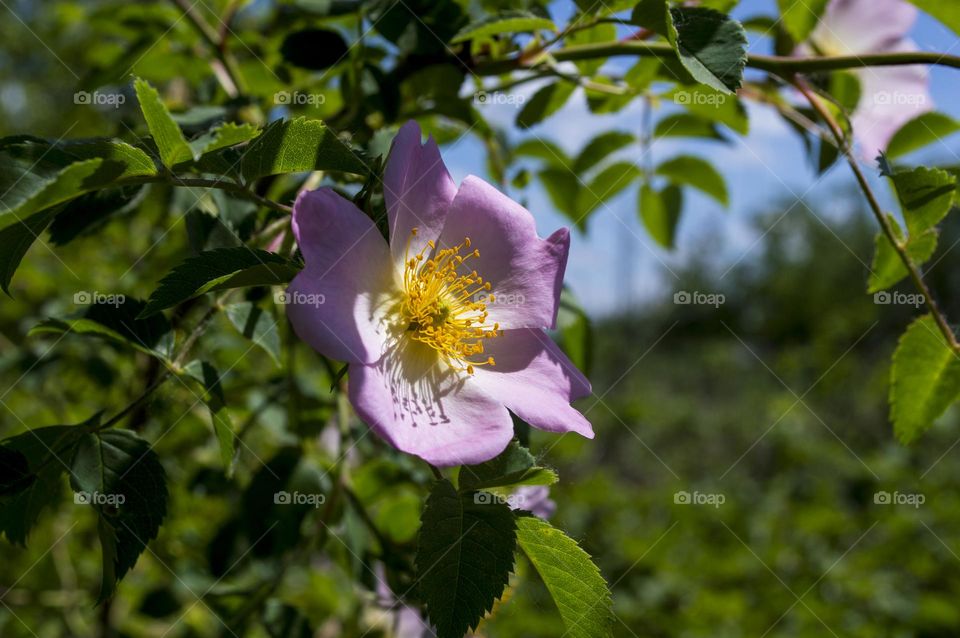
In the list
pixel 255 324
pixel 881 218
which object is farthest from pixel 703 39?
pixel 255 324

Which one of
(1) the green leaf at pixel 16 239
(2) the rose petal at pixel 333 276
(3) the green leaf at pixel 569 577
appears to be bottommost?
(3) the green leaf at pixel 569 577

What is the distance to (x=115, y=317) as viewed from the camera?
83cm

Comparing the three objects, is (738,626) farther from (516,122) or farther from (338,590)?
(516,122)

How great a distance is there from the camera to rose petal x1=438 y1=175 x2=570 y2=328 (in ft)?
2.61

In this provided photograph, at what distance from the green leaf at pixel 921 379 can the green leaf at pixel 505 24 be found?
1.89 ft

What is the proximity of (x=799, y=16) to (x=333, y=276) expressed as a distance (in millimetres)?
816

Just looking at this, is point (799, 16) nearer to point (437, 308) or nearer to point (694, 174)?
point (694, 174)

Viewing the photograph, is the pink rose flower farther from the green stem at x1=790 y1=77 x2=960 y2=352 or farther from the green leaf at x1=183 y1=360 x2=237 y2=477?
the green stem at x1=790 y1=77 x2=960 y2=352

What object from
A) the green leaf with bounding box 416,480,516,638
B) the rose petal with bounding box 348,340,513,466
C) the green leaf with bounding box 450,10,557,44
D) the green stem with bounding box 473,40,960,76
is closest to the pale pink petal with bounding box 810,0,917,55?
the green stem with bounding box 473,40,960,76

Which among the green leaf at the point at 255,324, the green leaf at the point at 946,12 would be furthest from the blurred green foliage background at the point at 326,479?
the green leaf at the point at 946,12

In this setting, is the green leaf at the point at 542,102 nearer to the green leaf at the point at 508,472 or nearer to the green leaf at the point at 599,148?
the green leaf at the point at 599,148

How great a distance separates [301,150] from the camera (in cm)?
68

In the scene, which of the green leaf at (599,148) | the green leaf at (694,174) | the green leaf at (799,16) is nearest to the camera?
the green leaf at (799,16)

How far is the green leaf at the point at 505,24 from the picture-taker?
0.86 m
